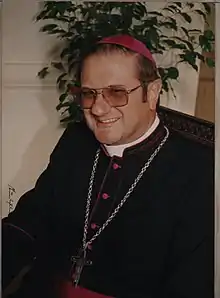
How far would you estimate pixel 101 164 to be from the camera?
108cm

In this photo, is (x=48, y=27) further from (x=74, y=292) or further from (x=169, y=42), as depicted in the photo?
(x=74, y=292)

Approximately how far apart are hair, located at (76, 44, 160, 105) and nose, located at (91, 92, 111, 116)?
57 millimetres

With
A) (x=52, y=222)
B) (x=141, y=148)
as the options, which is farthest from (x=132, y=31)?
(x=52, y=222)

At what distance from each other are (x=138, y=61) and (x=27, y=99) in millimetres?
231

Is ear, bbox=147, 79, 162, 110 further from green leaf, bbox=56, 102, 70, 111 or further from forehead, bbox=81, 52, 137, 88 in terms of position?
green leaf, bbox=56, 102, 70, 111

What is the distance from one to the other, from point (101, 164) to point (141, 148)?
0.09 m

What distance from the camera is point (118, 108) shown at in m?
1.06

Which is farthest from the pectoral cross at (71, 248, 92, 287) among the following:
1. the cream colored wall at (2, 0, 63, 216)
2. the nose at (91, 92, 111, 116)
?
the nose at (91, 92, 111, 116)

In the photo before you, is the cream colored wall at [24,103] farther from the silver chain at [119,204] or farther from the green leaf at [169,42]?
the green leaf at [169,42]

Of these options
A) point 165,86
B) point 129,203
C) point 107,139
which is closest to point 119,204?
point 129,203

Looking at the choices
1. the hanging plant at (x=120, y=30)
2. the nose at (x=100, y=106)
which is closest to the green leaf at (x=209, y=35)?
the hanging plant at (x=120, y=30)

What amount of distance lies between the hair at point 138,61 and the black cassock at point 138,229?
0.32ft

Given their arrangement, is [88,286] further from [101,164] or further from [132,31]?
[132,31]

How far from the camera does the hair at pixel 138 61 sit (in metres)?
1.06
